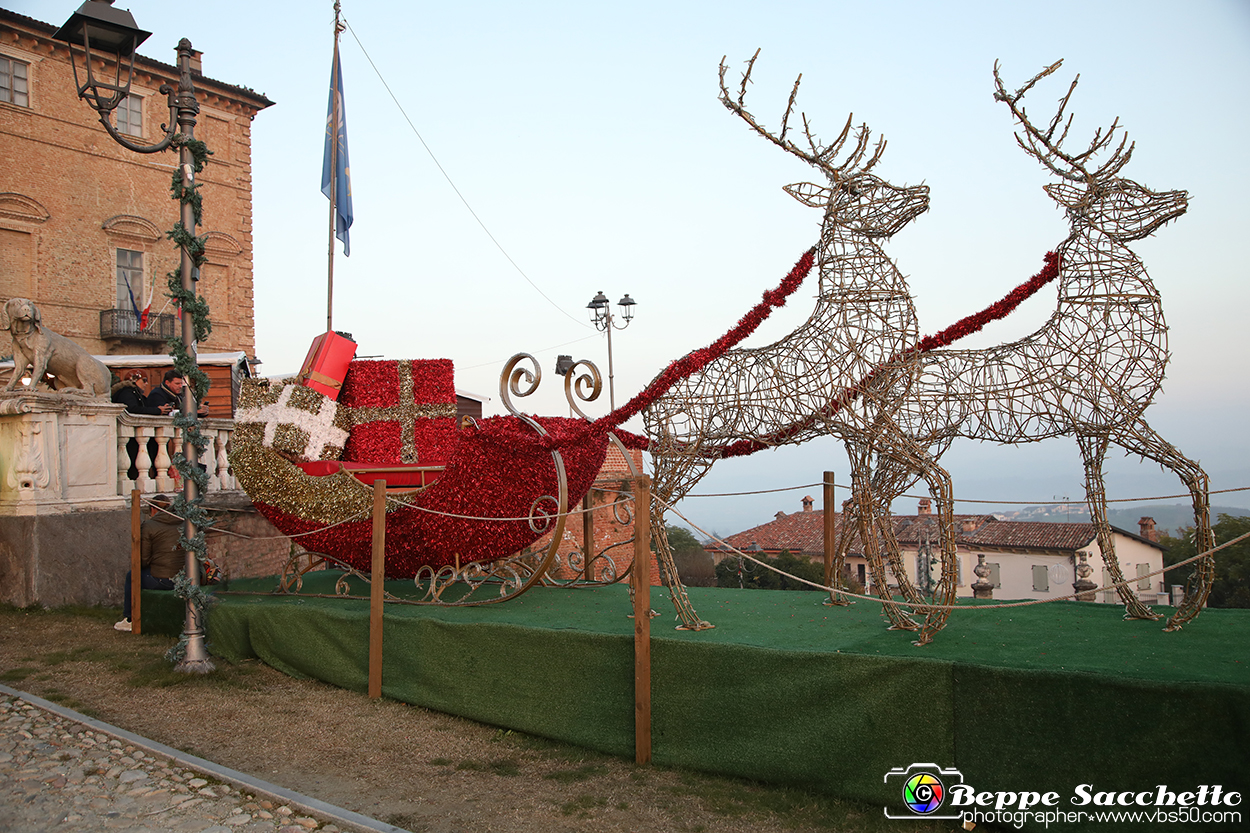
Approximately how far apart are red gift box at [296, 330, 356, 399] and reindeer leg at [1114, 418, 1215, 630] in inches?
231

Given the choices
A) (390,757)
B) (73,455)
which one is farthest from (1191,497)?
(73,455)

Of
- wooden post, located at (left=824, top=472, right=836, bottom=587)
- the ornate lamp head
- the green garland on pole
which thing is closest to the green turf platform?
wooden post, located at (left=824, top=472, right=836, bottom=587)

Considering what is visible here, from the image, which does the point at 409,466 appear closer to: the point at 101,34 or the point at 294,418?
the point at 294,418

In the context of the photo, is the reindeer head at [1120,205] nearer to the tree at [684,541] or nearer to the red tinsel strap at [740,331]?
the red tinsel strap at [740,331]

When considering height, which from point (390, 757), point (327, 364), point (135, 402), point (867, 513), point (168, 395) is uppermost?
point (327, 364)

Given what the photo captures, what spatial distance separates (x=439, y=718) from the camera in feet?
16.7

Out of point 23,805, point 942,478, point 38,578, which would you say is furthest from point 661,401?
point 38,578

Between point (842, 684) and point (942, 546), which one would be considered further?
point (942, 546)

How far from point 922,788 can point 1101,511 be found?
90.0 inches

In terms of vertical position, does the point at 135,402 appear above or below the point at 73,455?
above

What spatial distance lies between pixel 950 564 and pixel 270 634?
477 centimetres

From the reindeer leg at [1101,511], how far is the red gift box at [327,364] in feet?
18.6

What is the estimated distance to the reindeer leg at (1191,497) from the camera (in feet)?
14.0

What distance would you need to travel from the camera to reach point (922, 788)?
3.50m
